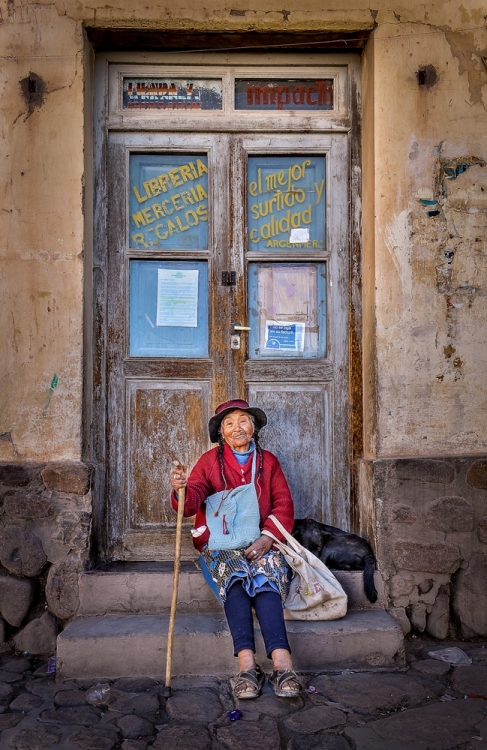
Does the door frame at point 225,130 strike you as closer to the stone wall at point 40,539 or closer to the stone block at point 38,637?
the stone wall at point 40,539

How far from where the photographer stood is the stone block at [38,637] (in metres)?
3.93

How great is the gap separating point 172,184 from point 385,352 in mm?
1739

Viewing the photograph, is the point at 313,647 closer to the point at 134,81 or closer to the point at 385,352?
the point at 385,352

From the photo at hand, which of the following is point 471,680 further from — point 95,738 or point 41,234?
point 41,234

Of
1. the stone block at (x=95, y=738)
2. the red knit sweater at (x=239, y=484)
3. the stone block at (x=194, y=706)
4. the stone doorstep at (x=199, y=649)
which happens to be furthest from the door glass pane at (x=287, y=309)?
the stone block at (x=95, y=738)

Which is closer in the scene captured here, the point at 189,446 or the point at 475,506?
the point at 475,506

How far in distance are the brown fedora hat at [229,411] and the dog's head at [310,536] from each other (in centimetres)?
65

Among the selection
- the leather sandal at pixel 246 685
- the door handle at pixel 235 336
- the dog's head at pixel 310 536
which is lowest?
the leather sandal at pixel 246 685

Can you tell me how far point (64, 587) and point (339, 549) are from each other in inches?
62.7

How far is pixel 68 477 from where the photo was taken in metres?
4.04

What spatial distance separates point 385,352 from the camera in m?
4.18

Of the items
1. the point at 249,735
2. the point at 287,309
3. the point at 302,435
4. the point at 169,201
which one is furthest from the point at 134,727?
the point at 169,201

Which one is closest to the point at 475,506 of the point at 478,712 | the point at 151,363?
the point at 478,712

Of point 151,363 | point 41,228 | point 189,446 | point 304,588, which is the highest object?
point 41,228
